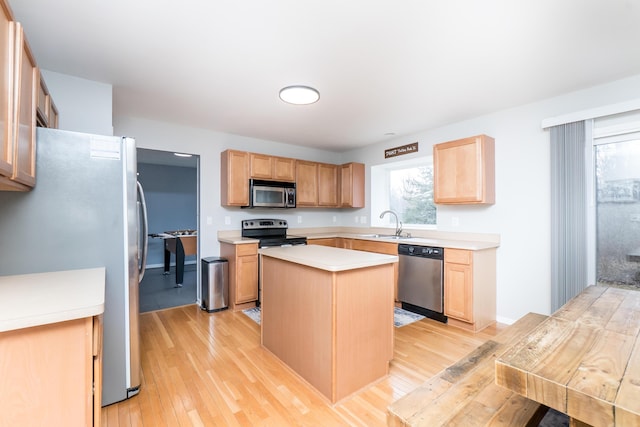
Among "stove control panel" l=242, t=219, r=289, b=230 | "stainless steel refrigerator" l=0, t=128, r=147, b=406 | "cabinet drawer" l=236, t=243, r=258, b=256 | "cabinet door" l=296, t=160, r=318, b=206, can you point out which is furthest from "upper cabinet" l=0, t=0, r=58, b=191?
"cabinet door" l=296, t=160, r=318, b=206

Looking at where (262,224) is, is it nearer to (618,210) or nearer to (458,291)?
(458,291)

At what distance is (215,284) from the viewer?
12.0ft

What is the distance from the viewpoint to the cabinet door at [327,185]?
4992mm

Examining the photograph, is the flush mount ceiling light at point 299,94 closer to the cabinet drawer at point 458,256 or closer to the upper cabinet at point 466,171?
the upper cabinet at point 466,171

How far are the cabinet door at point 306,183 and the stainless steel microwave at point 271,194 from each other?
7.0 inches

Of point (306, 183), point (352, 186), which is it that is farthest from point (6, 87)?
point (352, 186)

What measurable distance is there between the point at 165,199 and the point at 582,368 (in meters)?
7.53

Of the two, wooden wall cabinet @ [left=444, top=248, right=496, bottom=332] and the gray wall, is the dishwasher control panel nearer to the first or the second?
wooden wall cabinet @ [left=444, top=248, right=496, bottom=332]

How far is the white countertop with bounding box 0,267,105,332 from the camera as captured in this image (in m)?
0.94

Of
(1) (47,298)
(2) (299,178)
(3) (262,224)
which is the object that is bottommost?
(1) (47,298)

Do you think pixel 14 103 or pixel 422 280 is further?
pixel 422 280

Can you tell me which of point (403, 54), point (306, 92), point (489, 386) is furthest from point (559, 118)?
point (489, 386)

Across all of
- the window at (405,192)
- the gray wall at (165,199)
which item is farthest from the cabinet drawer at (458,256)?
the gray wall at (165,199)

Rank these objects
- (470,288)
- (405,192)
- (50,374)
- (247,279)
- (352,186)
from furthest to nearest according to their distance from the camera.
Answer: (352,186) < (405,192) < (247,279) < (470,288) < (50,374)
